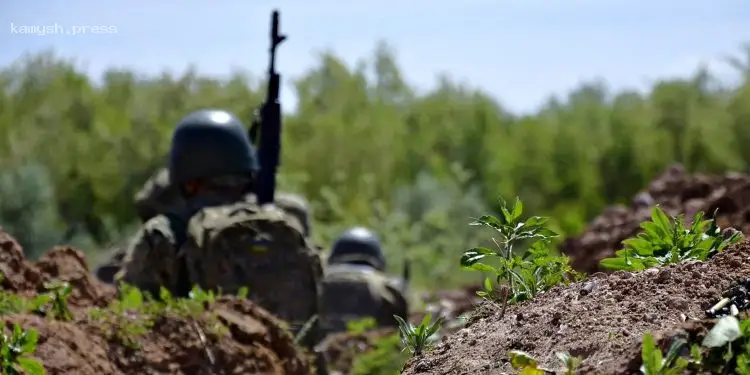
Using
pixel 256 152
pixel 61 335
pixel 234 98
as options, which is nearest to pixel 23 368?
pixel 61 335

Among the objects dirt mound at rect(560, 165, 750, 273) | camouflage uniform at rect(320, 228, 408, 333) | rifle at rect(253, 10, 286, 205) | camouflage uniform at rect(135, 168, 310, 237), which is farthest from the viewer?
camouflage uniform at rect(320, 228, 408, 333)

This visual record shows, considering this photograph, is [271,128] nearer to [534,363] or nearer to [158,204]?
[158,204]

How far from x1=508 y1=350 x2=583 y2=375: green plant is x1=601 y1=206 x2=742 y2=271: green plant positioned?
1.01 meters

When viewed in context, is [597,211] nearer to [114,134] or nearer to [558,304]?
[114,134]

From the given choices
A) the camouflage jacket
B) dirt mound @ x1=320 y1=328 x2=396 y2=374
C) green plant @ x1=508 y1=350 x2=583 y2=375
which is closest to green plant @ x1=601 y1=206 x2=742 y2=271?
green plant @ x1=508 y1=350 x2=583 y2=375

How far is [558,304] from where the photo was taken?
14.9ft

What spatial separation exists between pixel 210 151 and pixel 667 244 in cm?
705

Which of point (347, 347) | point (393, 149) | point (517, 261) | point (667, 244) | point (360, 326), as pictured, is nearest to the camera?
point (517, 261)

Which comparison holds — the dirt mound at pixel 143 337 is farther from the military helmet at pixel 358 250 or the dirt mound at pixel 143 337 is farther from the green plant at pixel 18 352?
the military helmet at pixel 358 250

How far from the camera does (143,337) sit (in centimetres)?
745

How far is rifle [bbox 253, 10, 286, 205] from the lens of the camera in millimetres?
12266

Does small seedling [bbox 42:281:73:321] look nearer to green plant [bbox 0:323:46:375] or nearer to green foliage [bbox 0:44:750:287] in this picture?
green plant [bbox 0:323:46:375]

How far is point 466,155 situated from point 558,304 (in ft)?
175

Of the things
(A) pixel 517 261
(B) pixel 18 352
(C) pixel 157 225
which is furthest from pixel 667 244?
(C) pixel 157 225
